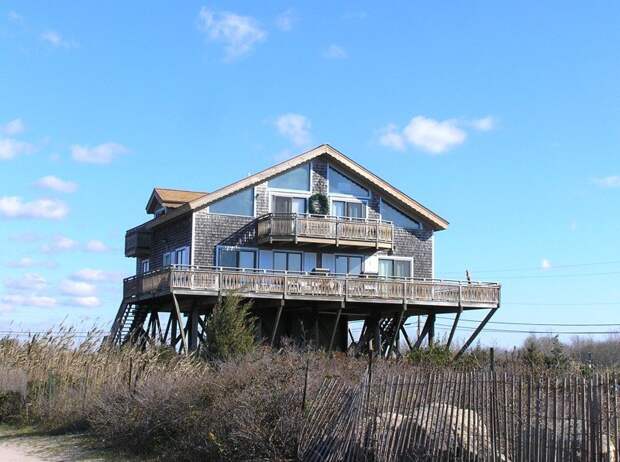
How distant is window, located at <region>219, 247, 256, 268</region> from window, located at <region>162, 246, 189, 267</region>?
5.51ft

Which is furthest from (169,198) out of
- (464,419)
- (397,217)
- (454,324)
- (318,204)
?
(464,419)

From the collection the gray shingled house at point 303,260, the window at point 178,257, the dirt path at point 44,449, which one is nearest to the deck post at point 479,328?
the gray shingled house at point 303,260

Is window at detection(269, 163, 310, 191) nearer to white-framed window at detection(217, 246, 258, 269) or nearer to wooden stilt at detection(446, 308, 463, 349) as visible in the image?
white-framed window at detection(217, 246, 258, 269)

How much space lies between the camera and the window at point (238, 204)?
39.3 metres

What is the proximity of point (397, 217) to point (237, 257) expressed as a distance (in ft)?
29.1

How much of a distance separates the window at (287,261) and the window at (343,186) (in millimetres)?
3779

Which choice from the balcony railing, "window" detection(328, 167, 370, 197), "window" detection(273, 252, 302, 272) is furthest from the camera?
"window" detection(328, 167, 370, 197)

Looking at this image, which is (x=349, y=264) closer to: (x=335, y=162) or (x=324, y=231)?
(x=324, y=231)

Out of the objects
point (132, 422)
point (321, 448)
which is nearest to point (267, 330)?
point (132, 422)

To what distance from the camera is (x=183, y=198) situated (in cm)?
4344

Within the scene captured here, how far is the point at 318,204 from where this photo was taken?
40375mm

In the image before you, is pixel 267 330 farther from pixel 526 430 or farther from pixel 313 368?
pixel 526 430

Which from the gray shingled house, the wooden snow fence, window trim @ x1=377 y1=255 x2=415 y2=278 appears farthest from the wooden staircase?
the wooden snow fence

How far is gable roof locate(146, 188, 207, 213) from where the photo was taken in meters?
42.3
